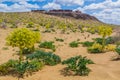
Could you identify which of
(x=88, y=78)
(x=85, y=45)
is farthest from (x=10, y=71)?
(x=85, y=45)

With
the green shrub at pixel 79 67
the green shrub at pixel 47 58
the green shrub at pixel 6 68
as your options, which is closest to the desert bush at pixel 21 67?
the green shrub at pixel 6 68

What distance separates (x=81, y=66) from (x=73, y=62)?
0.61 meters

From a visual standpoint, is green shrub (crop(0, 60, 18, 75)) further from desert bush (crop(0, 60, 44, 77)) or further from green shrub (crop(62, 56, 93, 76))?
green shrub (crop(62, 56, 93, 76))

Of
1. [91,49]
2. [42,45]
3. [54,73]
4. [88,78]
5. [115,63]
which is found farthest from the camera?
[42,45]

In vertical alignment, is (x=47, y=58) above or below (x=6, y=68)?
above

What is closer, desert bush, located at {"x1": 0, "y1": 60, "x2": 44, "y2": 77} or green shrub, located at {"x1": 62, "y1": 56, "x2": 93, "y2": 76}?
green shrub, located at {"x1": 62, "y1": 56, "x2": 93, "y2": 76}

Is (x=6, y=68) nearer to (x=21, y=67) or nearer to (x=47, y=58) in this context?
(x=21, y=67)

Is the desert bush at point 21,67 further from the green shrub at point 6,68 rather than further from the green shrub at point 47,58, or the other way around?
the green shrub at point 47,58

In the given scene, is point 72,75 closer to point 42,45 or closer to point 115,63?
point 115,63

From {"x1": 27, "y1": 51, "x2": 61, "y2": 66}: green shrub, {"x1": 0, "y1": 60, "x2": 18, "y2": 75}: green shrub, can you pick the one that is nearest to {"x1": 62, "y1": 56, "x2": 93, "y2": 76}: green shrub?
{"x1": 27, "y1": 51, "x2": 61, "y2": 66}: green shrub

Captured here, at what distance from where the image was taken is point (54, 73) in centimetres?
1323

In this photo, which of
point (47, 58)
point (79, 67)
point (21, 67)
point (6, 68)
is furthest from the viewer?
point (47, 58)

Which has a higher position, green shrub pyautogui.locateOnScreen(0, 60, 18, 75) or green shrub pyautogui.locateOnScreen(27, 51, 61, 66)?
green shrub pyautogui.locateOnScreen(27, 51, 61, 66)

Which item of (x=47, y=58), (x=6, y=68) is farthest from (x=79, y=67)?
(x=6, y=68)
